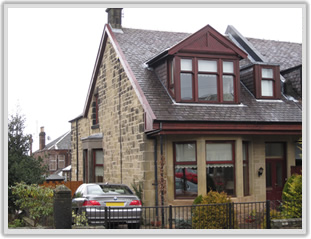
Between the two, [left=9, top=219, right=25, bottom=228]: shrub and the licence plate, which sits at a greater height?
the licence plate

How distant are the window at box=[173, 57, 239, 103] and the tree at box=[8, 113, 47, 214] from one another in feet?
18.1

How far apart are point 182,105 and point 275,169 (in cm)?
484

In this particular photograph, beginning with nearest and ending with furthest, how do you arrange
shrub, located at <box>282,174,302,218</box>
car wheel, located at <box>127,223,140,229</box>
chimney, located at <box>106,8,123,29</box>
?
1. car wheel, located at <box>127,223,140,229</box>
2. shrub, located at <box>282,174,302,218</box>
3. chimney, located at <box>106,8,123,29</box>

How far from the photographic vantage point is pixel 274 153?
18.9 m

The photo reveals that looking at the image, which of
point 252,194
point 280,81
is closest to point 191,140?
point 252,194

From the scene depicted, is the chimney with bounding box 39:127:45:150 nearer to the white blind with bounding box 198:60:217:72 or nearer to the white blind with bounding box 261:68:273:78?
the white blind with bounding box 261:68:273:78

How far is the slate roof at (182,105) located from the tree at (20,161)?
4.54m

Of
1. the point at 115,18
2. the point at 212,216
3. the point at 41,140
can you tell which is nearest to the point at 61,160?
the point at 41,140

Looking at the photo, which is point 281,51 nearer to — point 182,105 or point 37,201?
point 182,105

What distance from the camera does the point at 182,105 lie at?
17094 mm

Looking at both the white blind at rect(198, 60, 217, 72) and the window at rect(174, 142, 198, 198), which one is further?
the white blind at rect(198, 60, 217, 72)

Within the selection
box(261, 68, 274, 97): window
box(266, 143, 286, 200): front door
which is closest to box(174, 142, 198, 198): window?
box(266, 143, 286, 200): front door

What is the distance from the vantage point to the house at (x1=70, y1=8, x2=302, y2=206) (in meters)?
16.8

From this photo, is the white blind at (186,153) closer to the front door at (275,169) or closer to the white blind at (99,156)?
the front door at (275,169)
